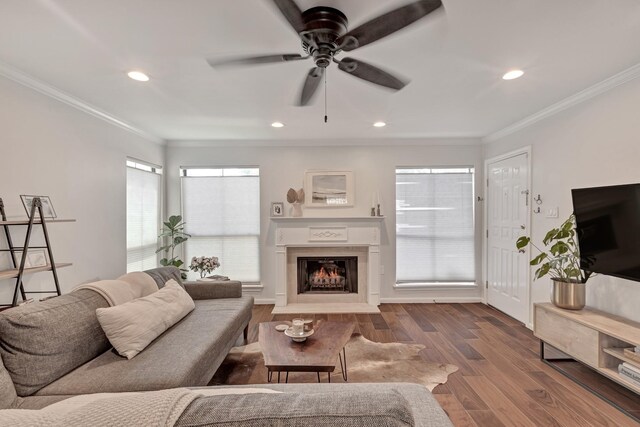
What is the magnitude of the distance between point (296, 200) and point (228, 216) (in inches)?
42.9

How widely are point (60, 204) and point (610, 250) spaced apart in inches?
181

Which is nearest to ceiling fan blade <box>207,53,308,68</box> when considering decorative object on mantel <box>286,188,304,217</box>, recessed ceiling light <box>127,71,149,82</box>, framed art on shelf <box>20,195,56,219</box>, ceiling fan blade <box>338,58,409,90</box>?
ceiling fan blade <box>338,58,409,90</box>

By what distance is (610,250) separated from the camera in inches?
92.8

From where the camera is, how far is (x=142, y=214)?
4.07m

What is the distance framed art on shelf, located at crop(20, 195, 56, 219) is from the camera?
2328 millimetres

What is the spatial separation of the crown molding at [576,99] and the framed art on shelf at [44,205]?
4678mm

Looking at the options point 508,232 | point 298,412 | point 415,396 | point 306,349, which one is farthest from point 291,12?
point 508,232

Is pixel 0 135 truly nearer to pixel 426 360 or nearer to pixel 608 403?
pixel 426 360

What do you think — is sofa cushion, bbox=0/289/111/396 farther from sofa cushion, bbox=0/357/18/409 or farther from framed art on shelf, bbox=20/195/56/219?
framed art on shelf, bbox=20/195/56/219

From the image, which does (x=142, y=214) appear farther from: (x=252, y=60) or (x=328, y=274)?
(x=252, y=60)

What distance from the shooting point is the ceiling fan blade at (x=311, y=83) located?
1792 millimetres

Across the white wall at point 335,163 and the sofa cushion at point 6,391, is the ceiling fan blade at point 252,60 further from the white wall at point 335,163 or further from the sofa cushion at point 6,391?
the white wall at point 335,163

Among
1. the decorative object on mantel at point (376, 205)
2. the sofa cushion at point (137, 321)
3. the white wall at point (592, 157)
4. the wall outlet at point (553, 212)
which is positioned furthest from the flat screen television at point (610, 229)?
the sofa cushion at point (137, 321)

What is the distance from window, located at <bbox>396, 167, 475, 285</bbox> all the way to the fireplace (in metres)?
0.71
